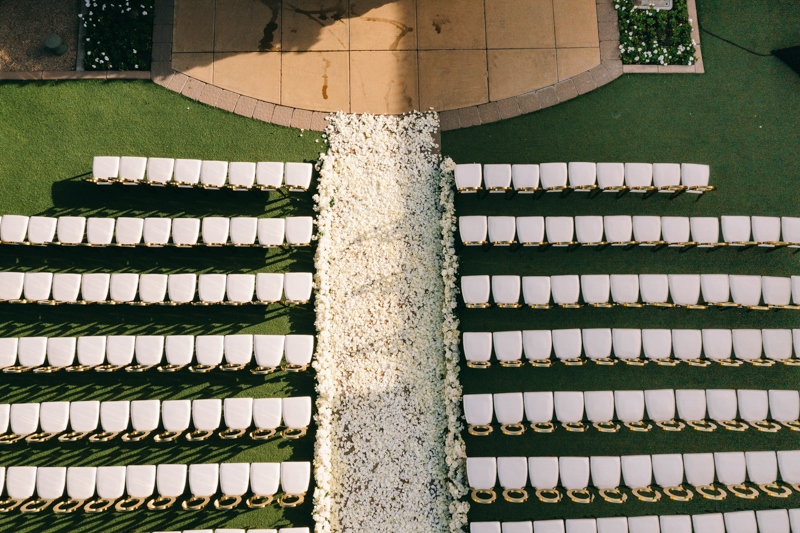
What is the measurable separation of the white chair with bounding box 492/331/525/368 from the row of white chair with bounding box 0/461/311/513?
3.38 m

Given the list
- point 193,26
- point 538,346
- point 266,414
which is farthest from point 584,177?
point 193,26

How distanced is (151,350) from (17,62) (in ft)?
19.6

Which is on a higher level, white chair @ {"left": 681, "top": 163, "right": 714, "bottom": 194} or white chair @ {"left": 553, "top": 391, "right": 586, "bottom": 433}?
white chair @ {"left": 681, "top": 163, "right": 714, "bottom": 194}

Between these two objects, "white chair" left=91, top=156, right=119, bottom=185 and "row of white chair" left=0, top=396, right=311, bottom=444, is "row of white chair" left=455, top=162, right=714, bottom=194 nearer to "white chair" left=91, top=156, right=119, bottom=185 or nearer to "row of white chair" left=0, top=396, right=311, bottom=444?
"row of white chair" left=0, top=396, right=311, bottom=444

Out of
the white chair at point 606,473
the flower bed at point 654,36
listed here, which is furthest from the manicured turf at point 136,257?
the flower bed at point 654,36

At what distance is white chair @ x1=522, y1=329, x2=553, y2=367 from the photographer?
7.40 metres

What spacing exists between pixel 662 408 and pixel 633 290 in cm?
189

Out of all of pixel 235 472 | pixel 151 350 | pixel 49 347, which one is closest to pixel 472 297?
pixel 235 472

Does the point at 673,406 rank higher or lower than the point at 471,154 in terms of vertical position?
lower

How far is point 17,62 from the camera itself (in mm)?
8422

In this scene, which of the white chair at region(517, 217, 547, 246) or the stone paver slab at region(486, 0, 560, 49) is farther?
the stone paver slab at region(486, 0, 560, 49)

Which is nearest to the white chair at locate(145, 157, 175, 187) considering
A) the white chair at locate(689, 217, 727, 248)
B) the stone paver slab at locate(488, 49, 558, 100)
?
the stone paver slab at locate(488, 49, 558, 100)

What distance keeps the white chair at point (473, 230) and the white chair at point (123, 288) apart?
210 inches

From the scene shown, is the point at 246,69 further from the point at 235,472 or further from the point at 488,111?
the point at 235,472
